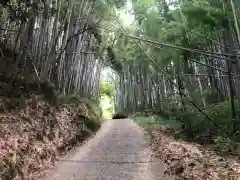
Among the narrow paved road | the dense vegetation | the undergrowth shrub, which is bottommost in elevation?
the narrow paved road

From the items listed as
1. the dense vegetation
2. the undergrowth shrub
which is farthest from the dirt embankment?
the undergrowth shrub

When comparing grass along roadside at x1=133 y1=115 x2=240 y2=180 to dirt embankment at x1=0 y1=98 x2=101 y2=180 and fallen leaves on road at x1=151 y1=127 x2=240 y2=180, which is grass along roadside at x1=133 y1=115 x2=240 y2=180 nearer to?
fallen leaves on road at x1=151 y1=127 x2=240 y2=180

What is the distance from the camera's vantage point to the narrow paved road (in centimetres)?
467

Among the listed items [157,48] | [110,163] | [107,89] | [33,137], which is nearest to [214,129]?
[157,48]

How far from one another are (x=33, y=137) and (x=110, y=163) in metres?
1.37

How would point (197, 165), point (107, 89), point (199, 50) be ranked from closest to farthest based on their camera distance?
point (197, 165), point (199, 50), point (107, 89)

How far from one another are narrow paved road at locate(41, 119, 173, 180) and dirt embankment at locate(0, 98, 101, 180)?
31 cm

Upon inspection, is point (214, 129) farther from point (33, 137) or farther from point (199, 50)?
point (33, 137)

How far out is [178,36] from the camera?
22.2ft

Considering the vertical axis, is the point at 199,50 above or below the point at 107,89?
below

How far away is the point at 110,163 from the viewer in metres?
5.39

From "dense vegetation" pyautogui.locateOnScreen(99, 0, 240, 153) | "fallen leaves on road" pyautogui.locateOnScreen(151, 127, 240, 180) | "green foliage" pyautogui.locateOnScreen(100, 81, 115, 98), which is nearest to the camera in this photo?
"fallen leaves on road" pyautogui.locateOnScreen(151, 127, 240, 180)

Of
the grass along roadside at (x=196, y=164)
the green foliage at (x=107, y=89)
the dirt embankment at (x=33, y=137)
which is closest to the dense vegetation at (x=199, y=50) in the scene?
the grass along roadside at (x=196, y=164)

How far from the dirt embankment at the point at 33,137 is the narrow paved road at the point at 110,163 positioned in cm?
31
